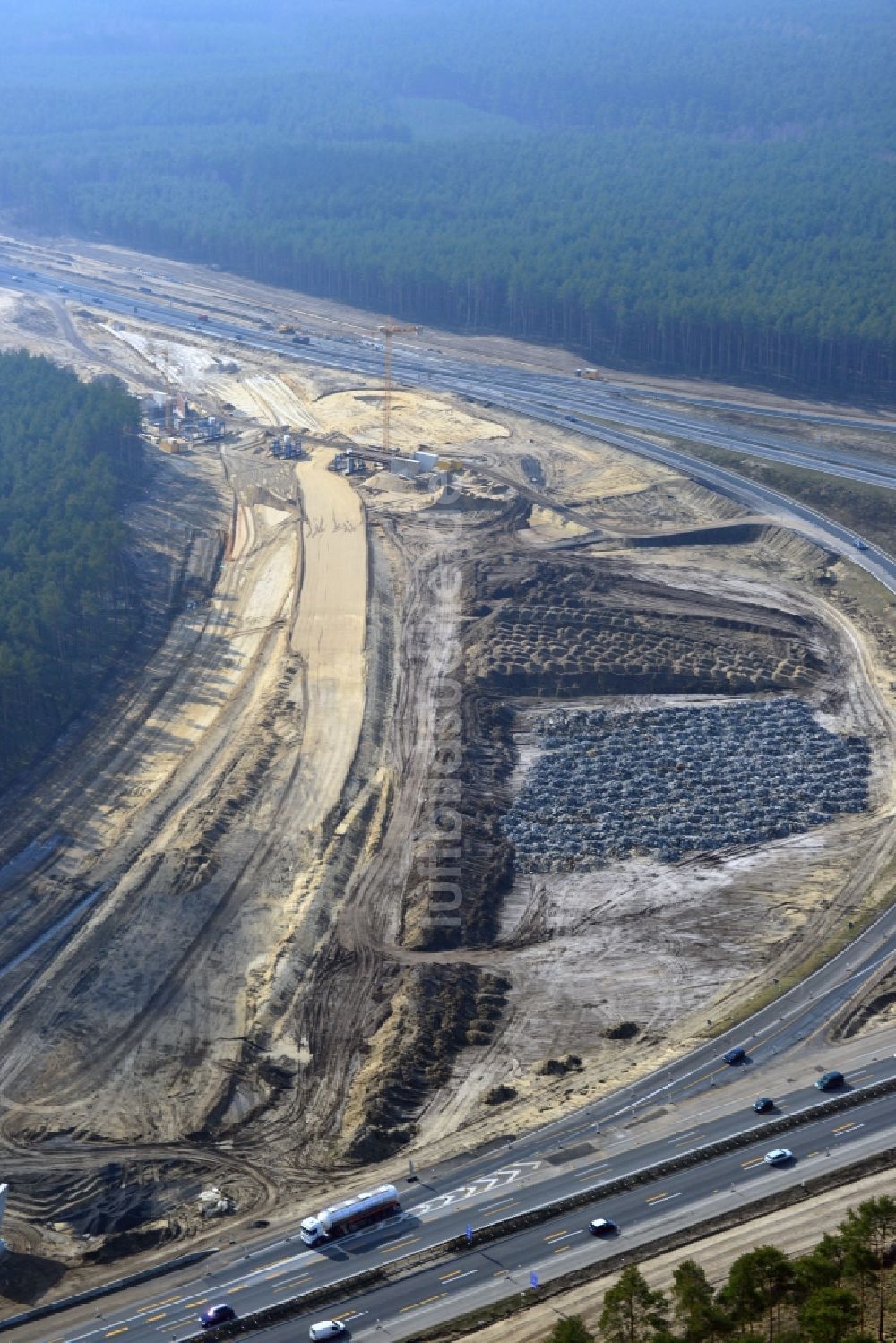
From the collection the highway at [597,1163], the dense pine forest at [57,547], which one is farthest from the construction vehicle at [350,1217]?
the dense pine forest at [57,547]

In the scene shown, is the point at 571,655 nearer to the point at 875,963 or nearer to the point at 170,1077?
the point at 875,963

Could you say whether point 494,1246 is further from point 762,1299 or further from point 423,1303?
point 762,1299

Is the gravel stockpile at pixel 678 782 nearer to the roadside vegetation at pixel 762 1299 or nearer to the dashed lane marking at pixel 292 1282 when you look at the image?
the dashed lane marking at pixel 292 1282

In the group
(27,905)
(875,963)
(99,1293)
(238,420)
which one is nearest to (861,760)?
(875,963)

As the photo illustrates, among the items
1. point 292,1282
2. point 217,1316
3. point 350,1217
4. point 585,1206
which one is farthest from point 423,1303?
point 585,1206

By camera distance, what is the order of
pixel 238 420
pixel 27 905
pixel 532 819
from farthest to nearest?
pixel 238 420 → pixel 532 819 → pixel 27 905

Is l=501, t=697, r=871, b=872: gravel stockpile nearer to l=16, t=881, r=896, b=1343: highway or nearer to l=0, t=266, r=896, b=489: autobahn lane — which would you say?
l=16, t=881, r=896, b=1343: highway
